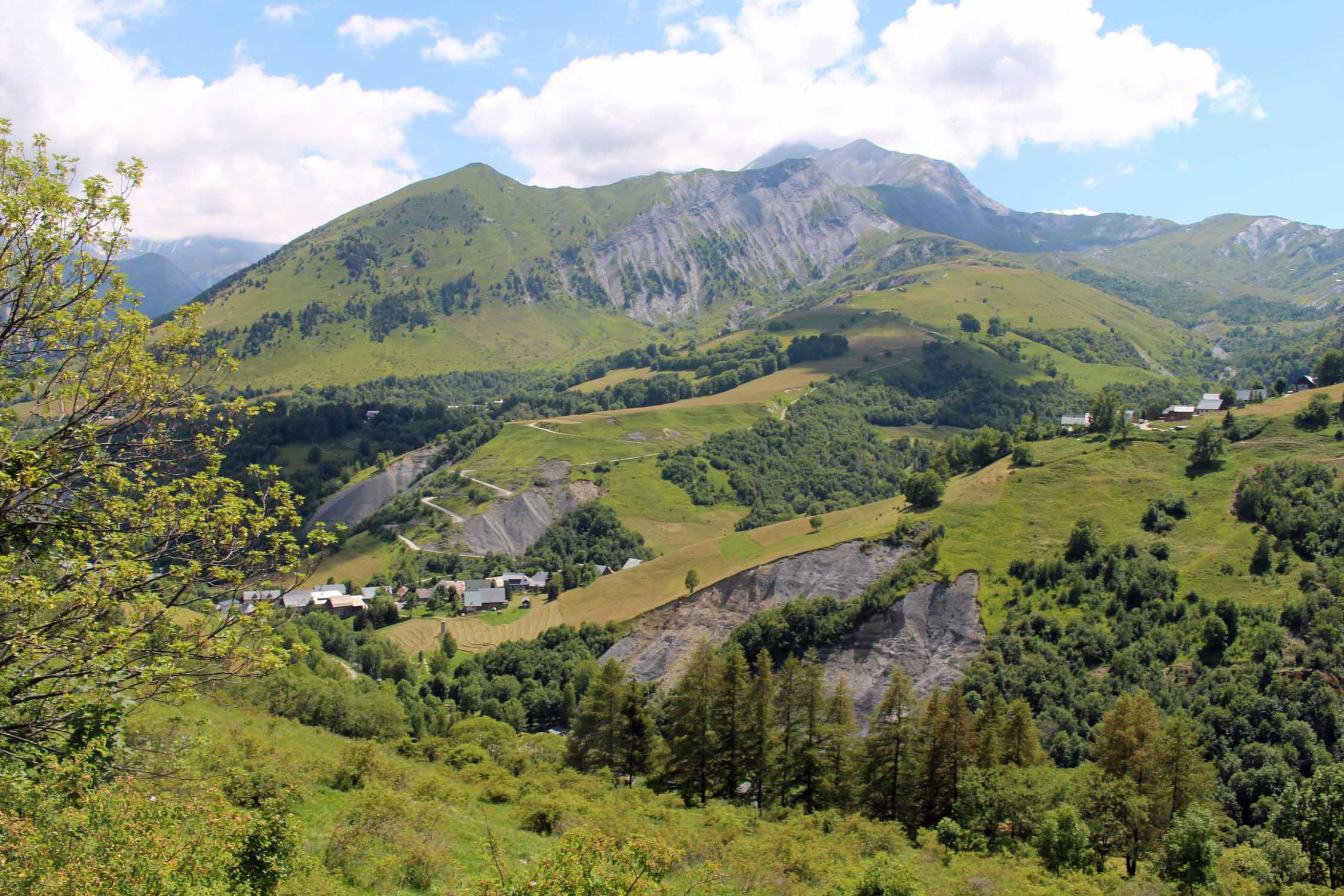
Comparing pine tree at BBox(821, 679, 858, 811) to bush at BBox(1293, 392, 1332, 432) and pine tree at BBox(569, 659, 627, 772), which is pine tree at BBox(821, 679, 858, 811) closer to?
pine tree at BBox(569, 659, 627, 772)

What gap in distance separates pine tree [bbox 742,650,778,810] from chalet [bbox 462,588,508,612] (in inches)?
3435

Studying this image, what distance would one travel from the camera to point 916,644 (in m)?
94.1

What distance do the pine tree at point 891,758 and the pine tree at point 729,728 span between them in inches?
346

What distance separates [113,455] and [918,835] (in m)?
47.5

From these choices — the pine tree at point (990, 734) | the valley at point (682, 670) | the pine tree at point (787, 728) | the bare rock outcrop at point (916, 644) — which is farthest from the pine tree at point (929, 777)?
the bare rock outcrop at point (916, 644)

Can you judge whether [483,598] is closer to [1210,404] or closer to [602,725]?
[602,725]

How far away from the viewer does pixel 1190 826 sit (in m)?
38.7

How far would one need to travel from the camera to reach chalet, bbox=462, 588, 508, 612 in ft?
456

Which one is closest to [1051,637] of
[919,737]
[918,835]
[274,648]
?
[919,737]

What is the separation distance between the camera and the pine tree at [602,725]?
60.7m

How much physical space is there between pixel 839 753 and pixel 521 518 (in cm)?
13272

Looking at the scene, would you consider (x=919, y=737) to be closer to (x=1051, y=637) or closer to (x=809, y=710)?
(x=809, y=710)

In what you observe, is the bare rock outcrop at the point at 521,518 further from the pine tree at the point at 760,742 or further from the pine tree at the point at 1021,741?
the pine tree at the point at 1021,741

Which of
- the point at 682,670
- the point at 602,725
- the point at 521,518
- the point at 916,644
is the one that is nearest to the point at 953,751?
the point at 602,725
